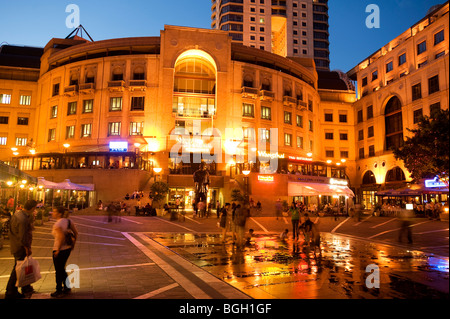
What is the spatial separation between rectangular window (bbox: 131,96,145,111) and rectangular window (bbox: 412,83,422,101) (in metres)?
34.1

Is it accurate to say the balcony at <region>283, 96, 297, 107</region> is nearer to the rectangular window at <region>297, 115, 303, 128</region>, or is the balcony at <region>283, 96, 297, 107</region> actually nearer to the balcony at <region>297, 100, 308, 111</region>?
the balcony at <region>297, 100, 308, 111</region>

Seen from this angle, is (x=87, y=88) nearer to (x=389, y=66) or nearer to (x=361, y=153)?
(x=361, y=153)

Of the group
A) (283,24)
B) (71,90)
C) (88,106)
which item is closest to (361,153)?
(88,106)

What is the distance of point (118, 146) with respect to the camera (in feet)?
119

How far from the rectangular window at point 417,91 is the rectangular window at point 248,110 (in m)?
20.3

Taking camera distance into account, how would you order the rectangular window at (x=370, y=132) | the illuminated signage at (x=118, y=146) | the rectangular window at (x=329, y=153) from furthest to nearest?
the rectangular window at (x=329, y=153)
the rectangular window at (x=370, y=132)
the illuminated signage at (x=118, y=146)

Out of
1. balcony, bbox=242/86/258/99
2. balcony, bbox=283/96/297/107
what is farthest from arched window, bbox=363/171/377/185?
balcony, bbox=242/86/258/99

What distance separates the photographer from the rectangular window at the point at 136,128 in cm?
3866

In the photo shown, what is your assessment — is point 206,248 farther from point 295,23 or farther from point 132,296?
point 295,23

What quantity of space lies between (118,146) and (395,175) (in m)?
35.2

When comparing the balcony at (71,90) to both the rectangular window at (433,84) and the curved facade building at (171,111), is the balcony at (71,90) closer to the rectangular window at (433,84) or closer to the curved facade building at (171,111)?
the curved facade building at (171,111)

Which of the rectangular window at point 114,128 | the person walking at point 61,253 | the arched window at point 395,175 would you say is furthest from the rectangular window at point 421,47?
the person walking at point 61,253

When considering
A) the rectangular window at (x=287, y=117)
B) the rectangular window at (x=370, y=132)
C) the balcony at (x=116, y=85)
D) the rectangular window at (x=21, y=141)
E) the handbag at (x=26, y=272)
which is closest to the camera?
the handbag at (x=26, y=272)
